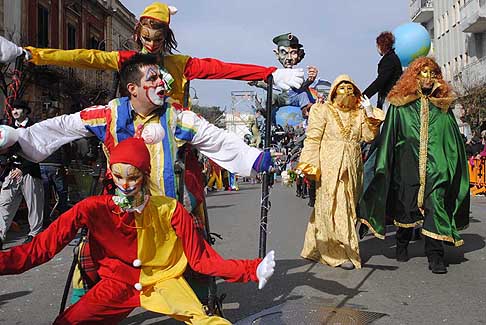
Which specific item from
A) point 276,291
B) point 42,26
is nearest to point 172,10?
point 276,291

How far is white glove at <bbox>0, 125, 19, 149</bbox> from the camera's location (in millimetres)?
3314

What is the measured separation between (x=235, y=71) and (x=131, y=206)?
1.36 meters

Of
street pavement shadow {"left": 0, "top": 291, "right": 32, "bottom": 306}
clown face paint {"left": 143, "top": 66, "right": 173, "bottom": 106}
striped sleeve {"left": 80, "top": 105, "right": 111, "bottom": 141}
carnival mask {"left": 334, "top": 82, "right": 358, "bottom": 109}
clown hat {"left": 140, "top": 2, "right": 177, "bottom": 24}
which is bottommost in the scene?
street pavement shadow {"left": 0, "top": 291, "right": 32, "bottom": 306}

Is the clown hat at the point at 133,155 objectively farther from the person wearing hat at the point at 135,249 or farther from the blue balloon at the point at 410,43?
the blue balloon at the point at 410,43

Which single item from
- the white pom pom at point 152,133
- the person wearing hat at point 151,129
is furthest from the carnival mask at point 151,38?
the white pom pom at point 152,133

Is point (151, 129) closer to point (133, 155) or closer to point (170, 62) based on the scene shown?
point (133, 155)

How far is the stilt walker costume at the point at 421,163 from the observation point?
6.25 meters

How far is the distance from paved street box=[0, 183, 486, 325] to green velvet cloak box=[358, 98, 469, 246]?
454 mm

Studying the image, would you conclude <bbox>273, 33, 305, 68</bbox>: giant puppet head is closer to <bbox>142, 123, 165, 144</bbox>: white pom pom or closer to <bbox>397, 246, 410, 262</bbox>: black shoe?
<bbox>397, 246, 410, 262</bbox>: black shoe

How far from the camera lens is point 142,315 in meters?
4.72

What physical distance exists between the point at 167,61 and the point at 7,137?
51.9 inches

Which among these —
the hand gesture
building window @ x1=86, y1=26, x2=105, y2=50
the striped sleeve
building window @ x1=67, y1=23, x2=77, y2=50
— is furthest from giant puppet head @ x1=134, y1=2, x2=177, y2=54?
building window @ x1=86, y1=26, x2=105, y2=50

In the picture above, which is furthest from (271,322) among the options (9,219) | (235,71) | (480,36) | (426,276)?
(480,36)

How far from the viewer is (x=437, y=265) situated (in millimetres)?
6008
